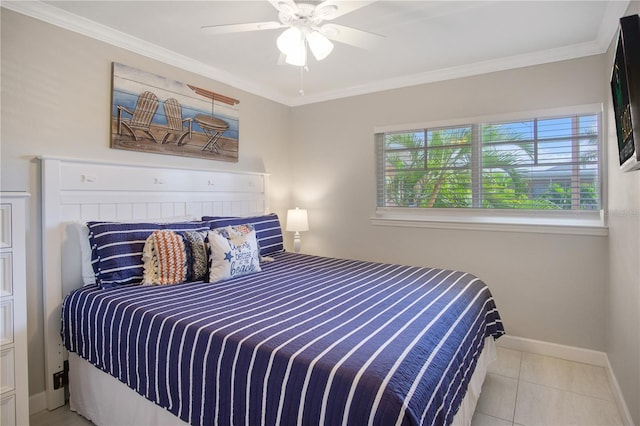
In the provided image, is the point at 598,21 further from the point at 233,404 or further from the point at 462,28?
the point at 233,404

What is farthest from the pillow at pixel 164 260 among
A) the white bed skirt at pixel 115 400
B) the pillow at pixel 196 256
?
the white bed skirt at pixel 115 400

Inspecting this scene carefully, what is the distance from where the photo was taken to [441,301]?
1.80m

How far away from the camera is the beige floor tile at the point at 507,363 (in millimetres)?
2520

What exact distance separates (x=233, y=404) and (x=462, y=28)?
256cm

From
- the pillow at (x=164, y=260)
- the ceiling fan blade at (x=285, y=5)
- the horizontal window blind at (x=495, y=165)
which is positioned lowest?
the pillow at (x=164, y=260)

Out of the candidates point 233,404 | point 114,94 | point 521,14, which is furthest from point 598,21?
point 114,94

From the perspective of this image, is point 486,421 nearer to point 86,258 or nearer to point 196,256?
point 196,256

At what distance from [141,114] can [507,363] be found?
A: 3305mm

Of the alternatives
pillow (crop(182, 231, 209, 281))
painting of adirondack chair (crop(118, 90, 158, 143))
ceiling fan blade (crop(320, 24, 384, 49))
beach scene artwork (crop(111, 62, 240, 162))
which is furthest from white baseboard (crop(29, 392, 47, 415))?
ceiling fan blade (crop(320, 24, 384, 49))

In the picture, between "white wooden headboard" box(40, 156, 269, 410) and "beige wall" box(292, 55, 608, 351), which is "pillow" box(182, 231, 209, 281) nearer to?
"white wooden headboard" box(40, 156, 269, 410)

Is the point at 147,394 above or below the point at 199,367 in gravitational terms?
below

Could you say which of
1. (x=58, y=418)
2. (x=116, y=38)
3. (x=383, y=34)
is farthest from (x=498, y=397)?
(x=116, y=38)

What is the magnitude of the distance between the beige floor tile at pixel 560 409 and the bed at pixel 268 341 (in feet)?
1.06

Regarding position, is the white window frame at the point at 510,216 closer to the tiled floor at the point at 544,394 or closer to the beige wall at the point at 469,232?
the beige wall at the point at 469,232
